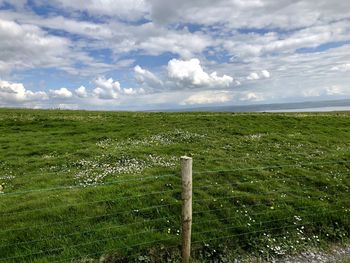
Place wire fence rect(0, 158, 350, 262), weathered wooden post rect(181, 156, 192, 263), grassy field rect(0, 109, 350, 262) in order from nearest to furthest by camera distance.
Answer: weathered wooden post rect(181, 156, 192, 263) < wire fence rect(0, 158, 350, 262) < grassy field rect(0, 109, 350, 262)

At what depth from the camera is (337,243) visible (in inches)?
508

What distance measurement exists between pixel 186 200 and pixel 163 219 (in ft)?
12.4

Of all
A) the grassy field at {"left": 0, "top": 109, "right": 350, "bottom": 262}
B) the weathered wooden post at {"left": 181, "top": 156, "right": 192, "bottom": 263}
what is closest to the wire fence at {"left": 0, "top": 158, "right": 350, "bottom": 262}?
the grassy field at {"left": 0, "top": 109, "right": 350, "bottom": 262}

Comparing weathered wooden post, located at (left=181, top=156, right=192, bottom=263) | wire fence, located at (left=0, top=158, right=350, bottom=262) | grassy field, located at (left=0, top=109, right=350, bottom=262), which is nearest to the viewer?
weathered wooden post, located at (left=181, top=156, right=192, bottom=263)

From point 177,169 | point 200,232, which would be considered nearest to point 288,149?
point 177,169

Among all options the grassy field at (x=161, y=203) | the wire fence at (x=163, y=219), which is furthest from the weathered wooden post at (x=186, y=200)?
the grassy field at (x=161, y=203)

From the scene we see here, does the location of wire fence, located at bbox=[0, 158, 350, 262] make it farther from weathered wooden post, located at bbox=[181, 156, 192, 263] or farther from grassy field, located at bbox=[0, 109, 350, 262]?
weathered wooden post, located at bbox=[181, 156, 192, 263]

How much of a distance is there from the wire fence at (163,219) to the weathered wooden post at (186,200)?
0.85ft

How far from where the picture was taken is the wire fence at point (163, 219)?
38.7ft

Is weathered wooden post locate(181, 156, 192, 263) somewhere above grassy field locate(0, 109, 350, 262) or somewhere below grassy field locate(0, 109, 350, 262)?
above

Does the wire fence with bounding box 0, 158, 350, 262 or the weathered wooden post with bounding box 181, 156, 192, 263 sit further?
the wire fence with bounding box 0, 158, 350, 262

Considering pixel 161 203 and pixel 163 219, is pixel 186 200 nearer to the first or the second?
pixel 163 219

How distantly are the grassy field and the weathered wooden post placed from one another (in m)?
1.01

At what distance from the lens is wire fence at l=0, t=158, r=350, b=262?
11.8 metres
